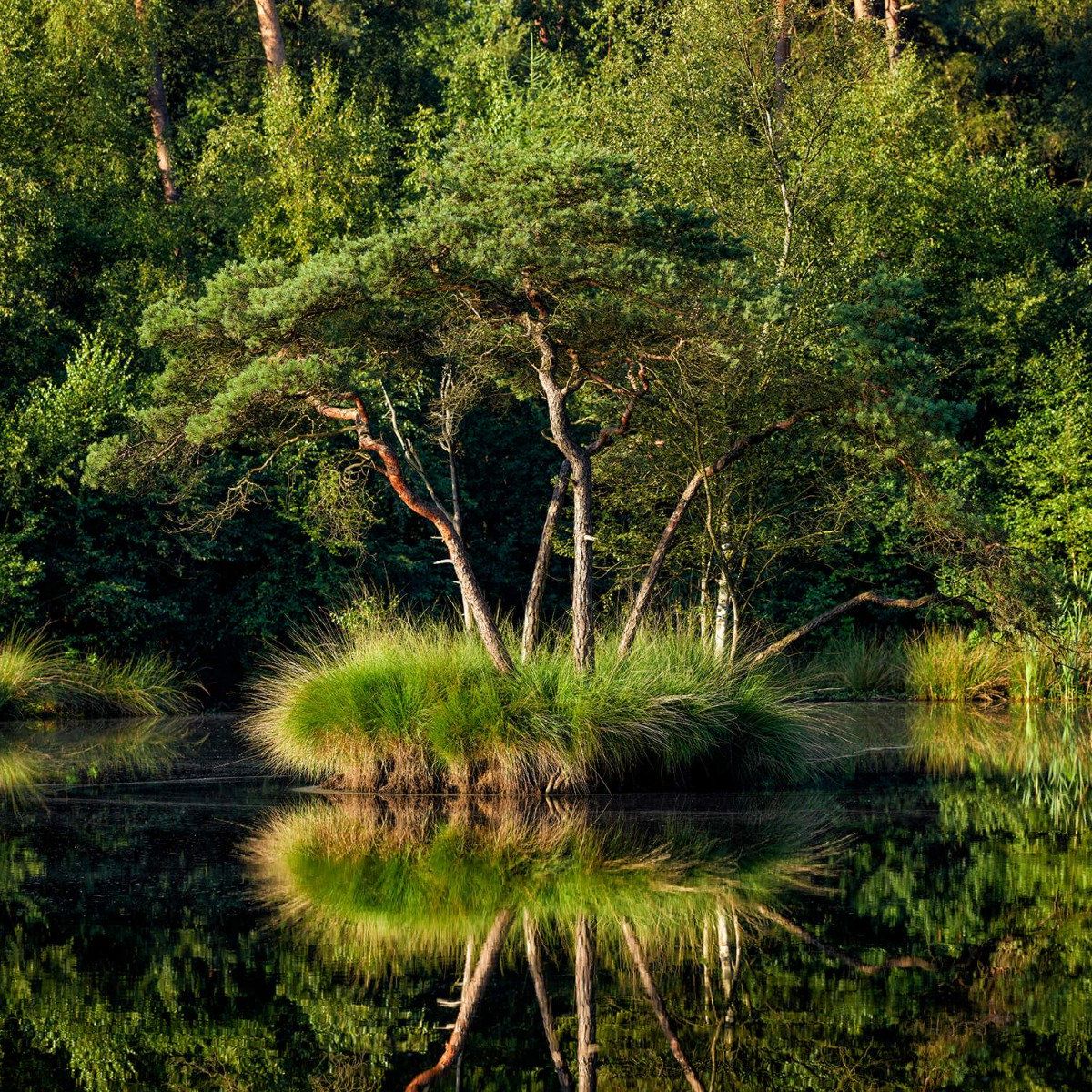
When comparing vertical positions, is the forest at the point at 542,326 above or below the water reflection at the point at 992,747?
above

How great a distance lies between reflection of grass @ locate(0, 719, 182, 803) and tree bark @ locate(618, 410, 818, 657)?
4662 mm

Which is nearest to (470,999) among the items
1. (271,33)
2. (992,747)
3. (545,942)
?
(545,942)

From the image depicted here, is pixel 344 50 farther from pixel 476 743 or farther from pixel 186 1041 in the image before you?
pixel 186 1041

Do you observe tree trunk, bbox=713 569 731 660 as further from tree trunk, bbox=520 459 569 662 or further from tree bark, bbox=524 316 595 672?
tree bark, bbox=524 316 595 672

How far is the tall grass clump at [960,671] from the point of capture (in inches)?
971

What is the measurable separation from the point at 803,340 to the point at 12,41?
56.0 feet

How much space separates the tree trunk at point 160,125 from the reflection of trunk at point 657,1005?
24.3 m

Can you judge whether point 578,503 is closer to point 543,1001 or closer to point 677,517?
point 677,517

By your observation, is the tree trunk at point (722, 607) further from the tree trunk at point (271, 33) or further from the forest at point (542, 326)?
the tree trunk at point (271, 33)

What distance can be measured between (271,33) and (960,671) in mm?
17891

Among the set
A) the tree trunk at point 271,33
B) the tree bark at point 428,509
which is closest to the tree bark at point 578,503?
the tree bark at point 428,509

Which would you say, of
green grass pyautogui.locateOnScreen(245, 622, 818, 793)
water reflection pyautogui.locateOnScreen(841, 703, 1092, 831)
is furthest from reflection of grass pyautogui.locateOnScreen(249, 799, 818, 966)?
water reflection pyautogui.locateOnScreen(841, 703, 1092, 831)

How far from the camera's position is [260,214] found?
28406mm

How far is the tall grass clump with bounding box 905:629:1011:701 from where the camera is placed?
24.7m
